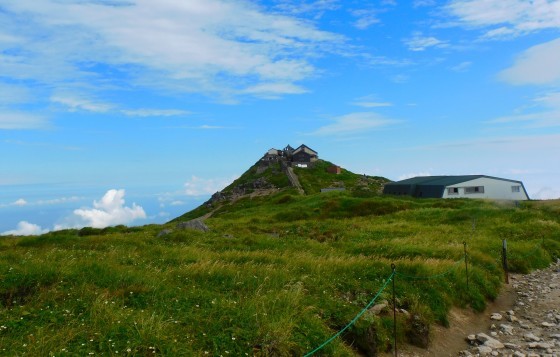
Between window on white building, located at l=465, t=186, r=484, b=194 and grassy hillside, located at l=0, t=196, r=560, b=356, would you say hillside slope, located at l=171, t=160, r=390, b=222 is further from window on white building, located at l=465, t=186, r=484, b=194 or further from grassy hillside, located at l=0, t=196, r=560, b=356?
grassy hillside, located at l=0, t=196, r=560, b=356

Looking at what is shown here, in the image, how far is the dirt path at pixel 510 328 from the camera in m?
10.1

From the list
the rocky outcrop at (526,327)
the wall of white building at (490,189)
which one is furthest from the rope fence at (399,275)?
the wall of white building at (490,189)

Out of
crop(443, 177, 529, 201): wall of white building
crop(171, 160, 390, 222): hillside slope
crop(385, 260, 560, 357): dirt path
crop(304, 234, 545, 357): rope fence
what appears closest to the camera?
crop(304, 234, 545, 357): rope fence

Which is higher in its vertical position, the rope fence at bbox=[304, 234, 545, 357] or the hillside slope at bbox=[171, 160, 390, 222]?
the hillside slope at bbox=[171, 160, 390, 222]

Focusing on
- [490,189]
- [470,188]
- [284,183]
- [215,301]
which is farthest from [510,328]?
[284,183]

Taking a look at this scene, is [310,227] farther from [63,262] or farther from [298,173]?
[298,173]

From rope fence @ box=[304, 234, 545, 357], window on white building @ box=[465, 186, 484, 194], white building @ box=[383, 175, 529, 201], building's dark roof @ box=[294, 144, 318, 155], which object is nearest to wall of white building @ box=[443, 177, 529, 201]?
white building @ box=[383, 175, 529, 201]

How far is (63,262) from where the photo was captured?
34.6ft

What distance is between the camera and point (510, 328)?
38.3ft

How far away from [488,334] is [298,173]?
103m

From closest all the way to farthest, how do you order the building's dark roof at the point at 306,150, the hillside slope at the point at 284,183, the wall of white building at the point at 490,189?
the wall of white building at the point at 490,189, the hillside slope at the point at 284,183, the building's dark roof at the point at 306,150

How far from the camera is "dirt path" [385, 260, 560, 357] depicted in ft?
33.0

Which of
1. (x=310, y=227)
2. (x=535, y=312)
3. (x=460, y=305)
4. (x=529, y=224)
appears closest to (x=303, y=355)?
(x=460, y=305)

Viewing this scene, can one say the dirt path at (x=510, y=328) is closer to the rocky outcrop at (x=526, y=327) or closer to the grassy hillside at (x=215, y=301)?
the rocky outcrop at (x=526, y=327)
